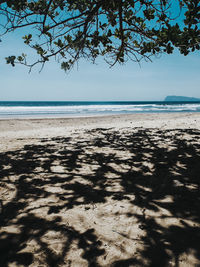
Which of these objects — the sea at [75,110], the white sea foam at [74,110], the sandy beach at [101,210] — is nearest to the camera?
the sandy beach at [101,210]

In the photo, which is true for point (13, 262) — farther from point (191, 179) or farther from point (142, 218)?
→ point (191, 179)

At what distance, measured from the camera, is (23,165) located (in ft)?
17.9

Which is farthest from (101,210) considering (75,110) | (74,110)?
(75,110)

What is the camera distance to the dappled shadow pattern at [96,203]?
2314 millimetres

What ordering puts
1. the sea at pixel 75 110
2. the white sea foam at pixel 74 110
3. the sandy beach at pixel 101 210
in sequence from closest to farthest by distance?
the sandy beach at pixel 101 210 < the sea at pixel 75 110 < the white sea foam at pixel 74 110

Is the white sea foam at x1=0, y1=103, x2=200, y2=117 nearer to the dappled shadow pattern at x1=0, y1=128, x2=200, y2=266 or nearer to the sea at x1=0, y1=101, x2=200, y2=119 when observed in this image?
the sea at x1=0, y1=101, x2=200, y2=119

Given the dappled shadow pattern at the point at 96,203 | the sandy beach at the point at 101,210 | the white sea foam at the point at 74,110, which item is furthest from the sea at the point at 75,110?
the sandy beach at the point at 101,210

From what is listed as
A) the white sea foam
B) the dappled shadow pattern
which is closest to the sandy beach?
the dappled shadow pattern

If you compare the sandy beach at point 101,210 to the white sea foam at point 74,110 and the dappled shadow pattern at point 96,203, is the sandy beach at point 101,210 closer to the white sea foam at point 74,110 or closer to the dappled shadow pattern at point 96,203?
the dappled shadow pattern at point 96,203

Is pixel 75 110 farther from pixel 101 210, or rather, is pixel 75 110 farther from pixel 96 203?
pixel 101 210

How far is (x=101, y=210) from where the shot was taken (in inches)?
128

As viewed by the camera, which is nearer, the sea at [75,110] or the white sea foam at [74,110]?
the sea at [75,110]

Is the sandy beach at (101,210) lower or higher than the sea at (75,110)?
lower

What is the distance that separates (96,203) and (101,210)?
0.24 meters
